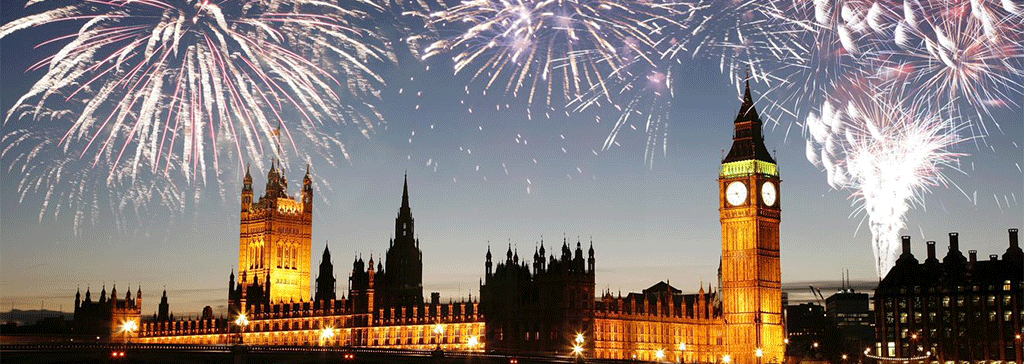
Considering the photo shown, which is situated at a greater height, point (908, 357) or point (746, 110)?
point (746, 110)

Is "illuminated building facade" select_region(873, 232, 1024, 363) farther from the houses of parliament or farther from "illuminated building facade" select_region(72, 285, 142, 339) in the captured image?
"illuminated building facade" select_region(72, 285, 142, 339)

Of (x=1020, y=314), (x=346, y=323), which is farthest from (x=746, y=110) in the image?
(x=346, y=323)

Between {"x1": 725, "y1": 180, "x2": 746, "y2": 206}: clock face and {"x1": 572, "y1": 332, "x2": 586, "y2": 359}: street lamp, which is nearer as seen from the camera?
{"x1": 572, "y1": 332, "x2": 586, "y2": 359}: street lamp

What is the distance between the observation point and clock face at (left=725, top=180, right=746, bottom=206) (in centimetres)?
14588

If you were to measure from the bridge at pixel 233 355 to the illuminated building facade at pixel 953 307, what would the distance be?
53821mm

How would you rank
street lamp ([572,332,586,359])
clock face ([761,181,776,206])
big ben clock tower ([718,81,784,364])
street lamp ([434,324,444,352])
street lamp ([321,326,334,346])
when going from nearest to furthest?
street lamp ([572,332,586,359]), street lamp ([434,324,444,352]), big ben clock tower ([718,81,784,364]), clock face ([761,181,776,206]), street lamp ([321,326,334,346])

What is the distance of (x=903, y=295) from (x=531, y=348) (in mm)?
51919

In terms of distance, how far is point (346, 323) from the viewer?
152m

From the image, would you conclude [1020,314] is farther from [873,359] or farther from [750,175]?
[750,175]

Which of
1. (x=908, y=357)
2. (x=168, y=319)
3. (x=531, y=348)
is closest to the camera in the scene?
(x=531, y=348)

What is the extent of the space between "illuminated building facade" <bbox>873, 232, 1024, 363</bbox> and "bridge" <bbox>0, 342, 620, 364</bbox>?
53821 mm

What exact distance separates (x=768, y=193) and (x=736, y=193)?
3.79m

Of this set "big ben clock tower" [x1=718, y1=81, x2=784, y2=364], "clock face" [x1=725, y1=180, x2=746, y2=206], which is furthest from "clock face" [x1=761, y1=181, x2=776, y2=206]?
"clock face" [x1=725, y1=180, x2=746, y2=206]

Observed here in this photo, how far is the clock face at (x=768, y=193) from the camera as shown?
146 meters
